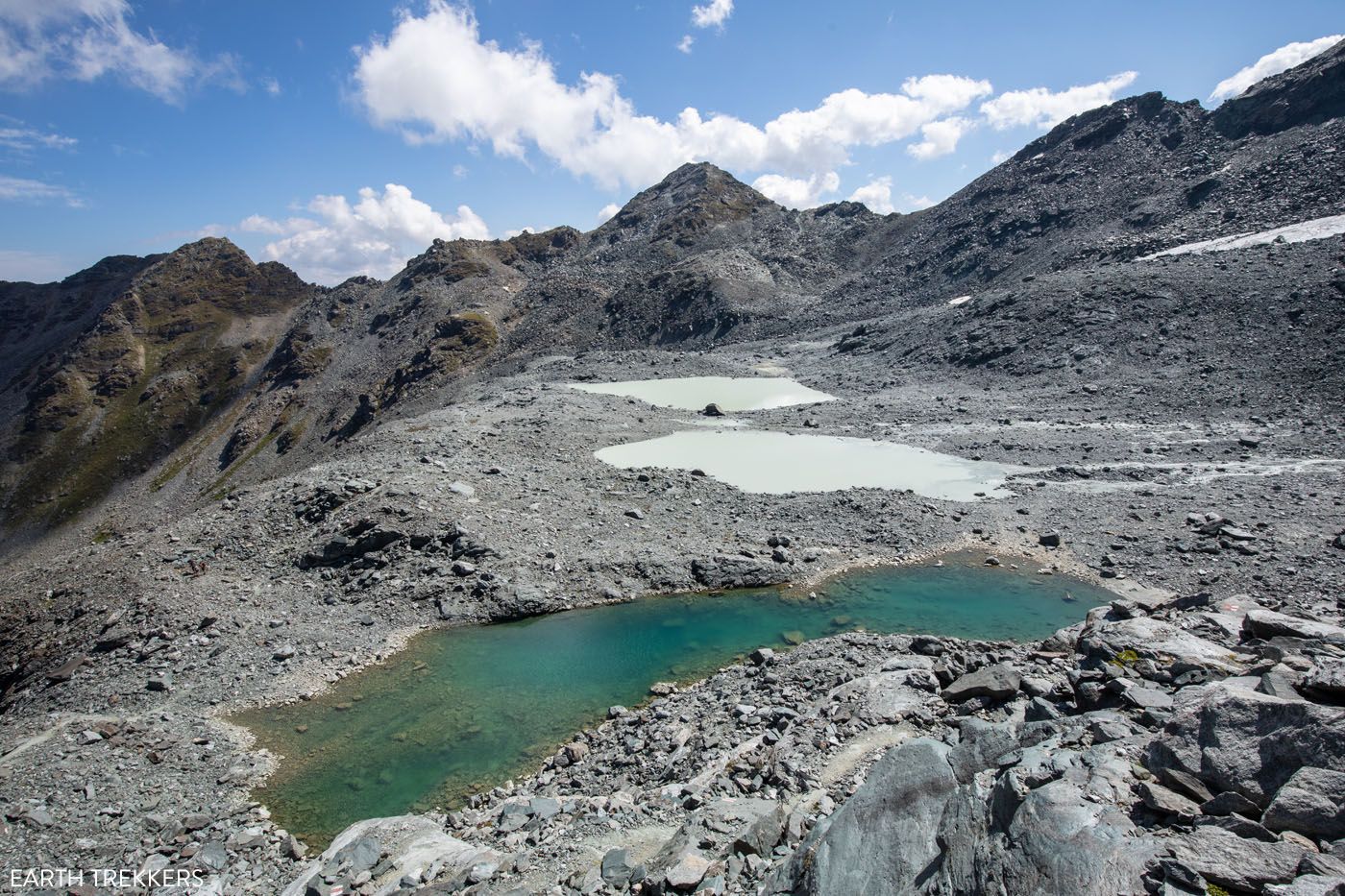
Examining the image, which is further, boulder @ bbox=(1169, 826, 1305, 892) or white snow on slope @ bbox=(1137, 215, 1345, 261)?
white snow on slope @ bbox=(1137, 215, 1345, 261)

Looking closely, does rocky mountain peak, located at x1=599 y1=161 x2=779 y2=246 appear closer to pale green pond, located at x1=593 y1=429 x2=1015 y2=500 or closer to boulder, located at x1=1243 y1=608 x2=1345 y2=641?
pale green pond, located at x1=593 y1=429 x2=1015 y2=500

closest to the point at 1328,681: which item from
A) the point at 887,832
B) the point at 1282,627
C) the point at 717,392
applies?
the point at 1282,627

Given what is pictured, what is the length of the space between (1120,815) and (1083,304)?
168 feet

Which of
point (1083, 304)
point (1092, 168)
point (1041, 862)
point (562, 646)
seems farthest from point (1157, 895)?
point (1092, 168)

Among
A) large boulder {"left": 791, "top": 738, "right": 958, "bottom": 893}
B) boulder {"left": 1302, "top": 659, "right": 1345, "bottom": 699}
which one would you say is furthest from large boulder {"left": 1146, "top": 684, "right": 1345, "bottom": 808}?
large boulder {"left": 791, "top": 738, "right": 958, "bottom": 893}

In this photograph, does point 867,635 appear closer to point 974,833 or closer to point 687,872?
point 687,872

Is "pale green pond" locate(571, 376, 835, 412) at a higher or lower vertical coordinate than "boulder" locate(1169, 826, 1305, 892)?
higher

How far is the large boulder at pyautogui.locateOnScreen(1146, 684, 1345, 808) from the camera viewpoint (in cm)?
724

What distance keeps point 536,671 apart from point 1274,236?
61.5 meters

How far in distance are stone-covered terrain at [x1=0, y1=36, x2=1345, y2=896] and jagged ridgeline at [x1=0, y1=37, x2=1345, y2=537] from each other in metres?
0.78

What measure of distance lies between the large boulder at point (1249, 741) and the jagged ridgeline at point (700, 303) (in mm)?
38111

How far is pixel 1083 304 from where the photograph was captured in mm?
49219

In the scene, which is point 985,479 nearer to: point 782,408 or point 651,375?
point 782,408

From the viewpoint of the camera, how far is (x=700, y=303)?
90.6 m
